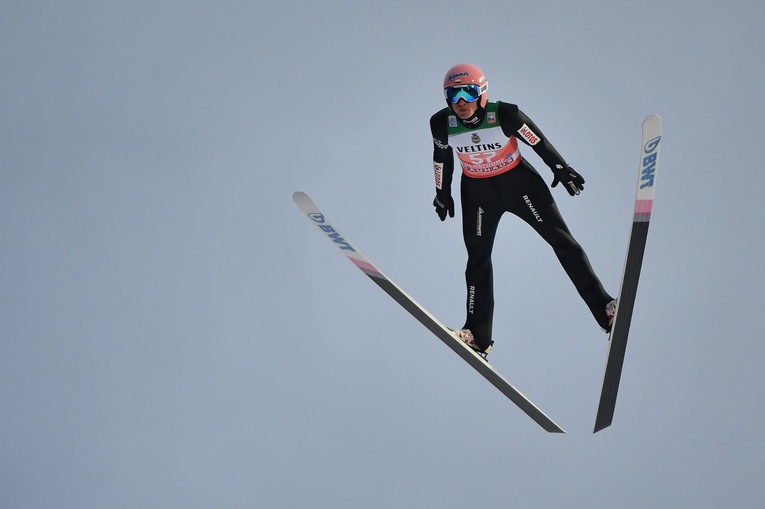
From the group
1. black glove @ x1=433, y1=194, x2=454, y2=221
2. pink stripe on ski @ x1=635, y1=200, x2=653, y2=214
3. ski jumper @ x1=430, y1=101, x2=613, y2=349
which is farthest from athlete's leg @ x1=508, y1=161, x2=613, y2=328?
pink stripe on ski @ x1=635, y1=200, x2=653, y2=214

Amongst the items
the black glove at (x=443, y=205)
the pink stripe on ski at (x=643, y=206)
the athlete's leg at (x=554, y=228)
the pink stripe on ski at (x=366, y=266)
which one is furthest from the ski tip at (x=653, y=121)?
the pink stripe on ski at (x=366, y=266)

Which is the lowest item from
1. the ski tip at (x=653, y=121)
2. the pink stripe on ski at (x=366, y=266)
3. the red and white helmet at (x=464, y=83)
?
the ski tip at (x=653, y=121)

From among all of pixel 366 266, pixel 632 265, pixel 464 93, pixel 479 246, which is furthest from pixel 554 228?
pixel 366 266

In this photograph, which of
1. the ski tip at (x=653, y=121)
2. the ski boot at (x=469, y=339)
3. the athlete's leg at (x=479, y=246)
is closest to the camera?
the ski tip at (x=653, y=121)

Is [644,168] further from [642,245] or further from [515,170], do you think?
[515,170]

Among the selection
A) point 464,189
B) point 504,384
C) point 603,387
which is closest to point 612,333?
point 603,387

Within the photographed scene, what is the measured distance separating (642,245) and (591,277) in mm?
786

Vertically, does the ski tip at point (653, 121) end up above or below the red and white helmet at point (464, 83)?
below

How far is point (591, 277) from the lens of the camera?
7.80 m

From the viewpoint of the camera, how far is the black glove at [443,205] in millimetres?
7988

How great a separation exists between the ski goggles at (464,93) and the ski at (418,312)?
1382 millimetres

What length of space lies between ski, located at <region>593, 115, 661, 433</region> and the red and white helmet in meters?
1.22

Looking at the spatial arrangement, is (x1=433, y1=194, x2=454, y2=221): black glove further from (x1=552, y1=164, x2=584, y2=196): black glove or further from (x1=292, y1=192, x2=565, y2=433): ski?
(x1=552, y1=164, x2=584, y2=196): black glove

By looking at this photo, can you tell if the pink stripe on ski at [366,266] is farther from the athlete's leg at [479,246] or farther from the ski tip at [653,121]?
the ski tip at [653,121]
